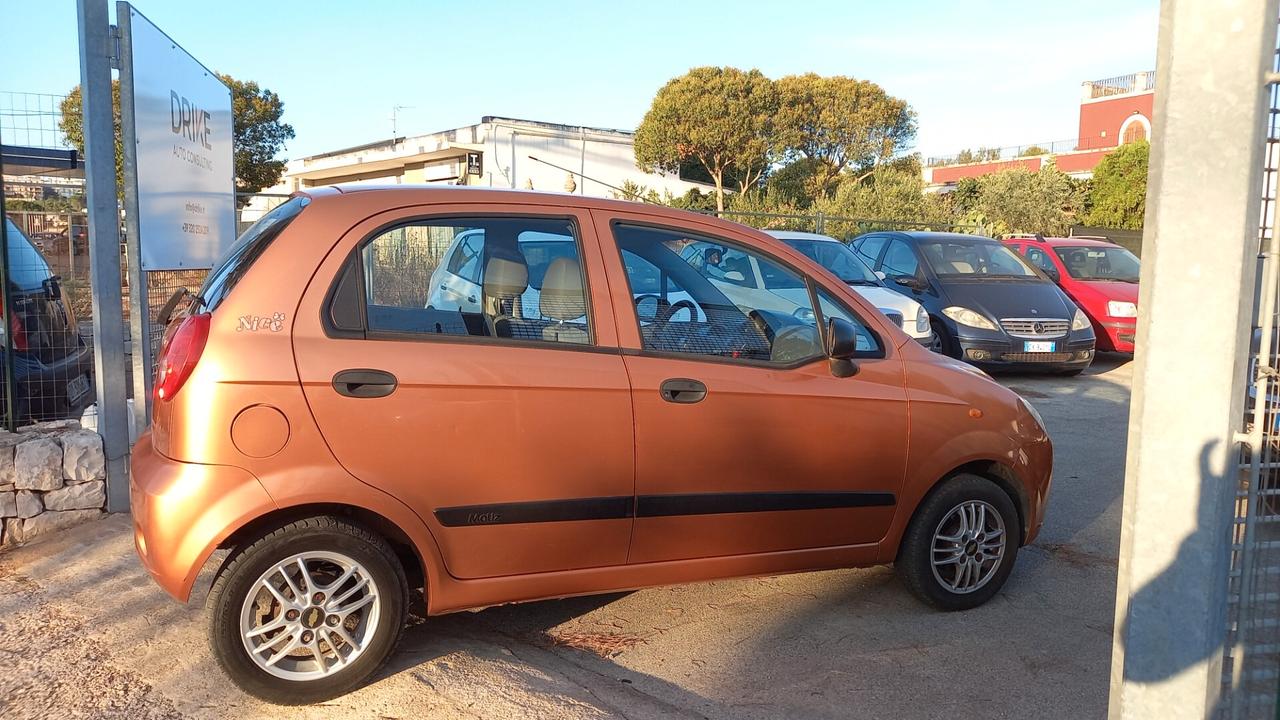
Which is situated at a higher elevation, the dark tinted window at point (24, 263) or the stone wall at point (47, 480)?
the dark tinted window at point (24, 263)

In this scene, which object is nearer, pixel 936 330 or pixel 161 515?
pixel 161 515

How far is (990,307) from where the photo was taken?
1084 cm

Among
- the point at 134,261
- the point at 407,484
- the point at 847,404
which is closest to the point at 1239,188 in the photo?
the point at 847,404

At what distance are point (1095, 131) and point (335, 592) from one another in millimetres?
50375

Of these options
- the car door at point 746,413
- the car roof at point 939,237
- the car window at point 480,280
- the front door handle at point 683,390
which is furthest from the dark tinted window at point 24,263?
the car roof at point 939,237

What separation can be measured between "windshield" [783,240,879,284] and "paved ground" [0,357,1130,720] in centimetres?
633

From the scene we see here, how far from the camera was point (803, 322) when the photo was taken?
13.4ft

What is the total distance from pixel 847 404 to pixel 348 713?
222cm

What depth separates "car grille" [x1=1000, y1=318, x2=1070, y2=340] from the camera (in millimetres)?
10773

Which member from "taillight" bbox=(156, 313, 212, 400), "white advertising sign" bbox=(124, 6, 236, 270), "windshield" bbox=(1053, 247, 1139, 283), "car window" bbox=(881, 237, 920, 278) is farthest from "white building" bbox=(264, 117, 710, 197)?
"taillight" bbox=(156, 313, 212, 400)

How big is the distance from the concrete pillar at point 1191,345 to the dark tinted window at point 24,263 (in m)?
5.50

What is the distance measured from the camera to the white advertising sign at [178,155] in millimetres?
5305

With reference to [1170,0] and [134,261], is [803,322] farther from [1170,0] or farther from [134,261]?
[134,261]

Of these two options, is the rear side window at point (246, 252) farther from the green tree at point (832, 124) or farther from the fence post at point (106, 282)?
the green tree at point (832, 124)
